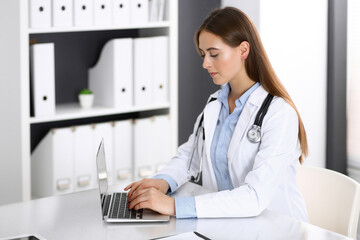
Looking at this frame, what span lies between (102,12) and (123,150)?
2.42ft

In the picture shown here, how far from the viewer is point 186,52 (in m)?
3.54

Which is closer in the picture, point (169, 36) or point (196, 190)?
point (196, 190)

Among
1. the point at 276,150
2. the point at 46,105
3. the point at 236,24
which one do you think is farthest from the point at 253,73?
the point at 46,105

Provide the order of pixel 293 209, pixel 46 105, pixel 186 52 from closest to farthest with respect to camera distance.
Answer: pixel 293 209
pixel 46 105
pixel 186 52

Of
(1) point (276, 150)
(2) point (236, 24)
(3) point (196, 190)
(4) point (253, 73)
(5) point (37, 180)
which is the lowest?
(5) point (37, 180)

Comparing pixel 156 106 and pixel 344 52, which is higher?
pixel 344 52

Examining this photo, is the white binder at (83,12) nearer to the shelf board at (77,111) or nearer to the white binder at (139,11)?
the white binder at (139,11)

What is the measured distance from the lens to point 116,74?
3146mm

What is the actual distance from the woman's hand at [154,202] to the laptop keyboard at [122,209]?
2 cm

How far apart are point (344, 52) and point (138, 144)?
3.93ft

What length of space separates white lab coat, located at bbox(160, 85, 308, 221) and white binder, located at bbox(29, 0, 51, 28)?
1.13m

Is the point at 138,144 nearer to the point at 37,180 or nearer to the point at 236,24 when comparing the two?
the point at 37,180

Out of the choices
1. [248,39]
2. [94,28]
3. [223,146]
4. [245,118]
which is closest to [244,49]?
[248,39]

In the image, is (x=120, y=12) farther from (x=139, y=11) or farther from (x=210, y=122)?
(x=210, y=122)
